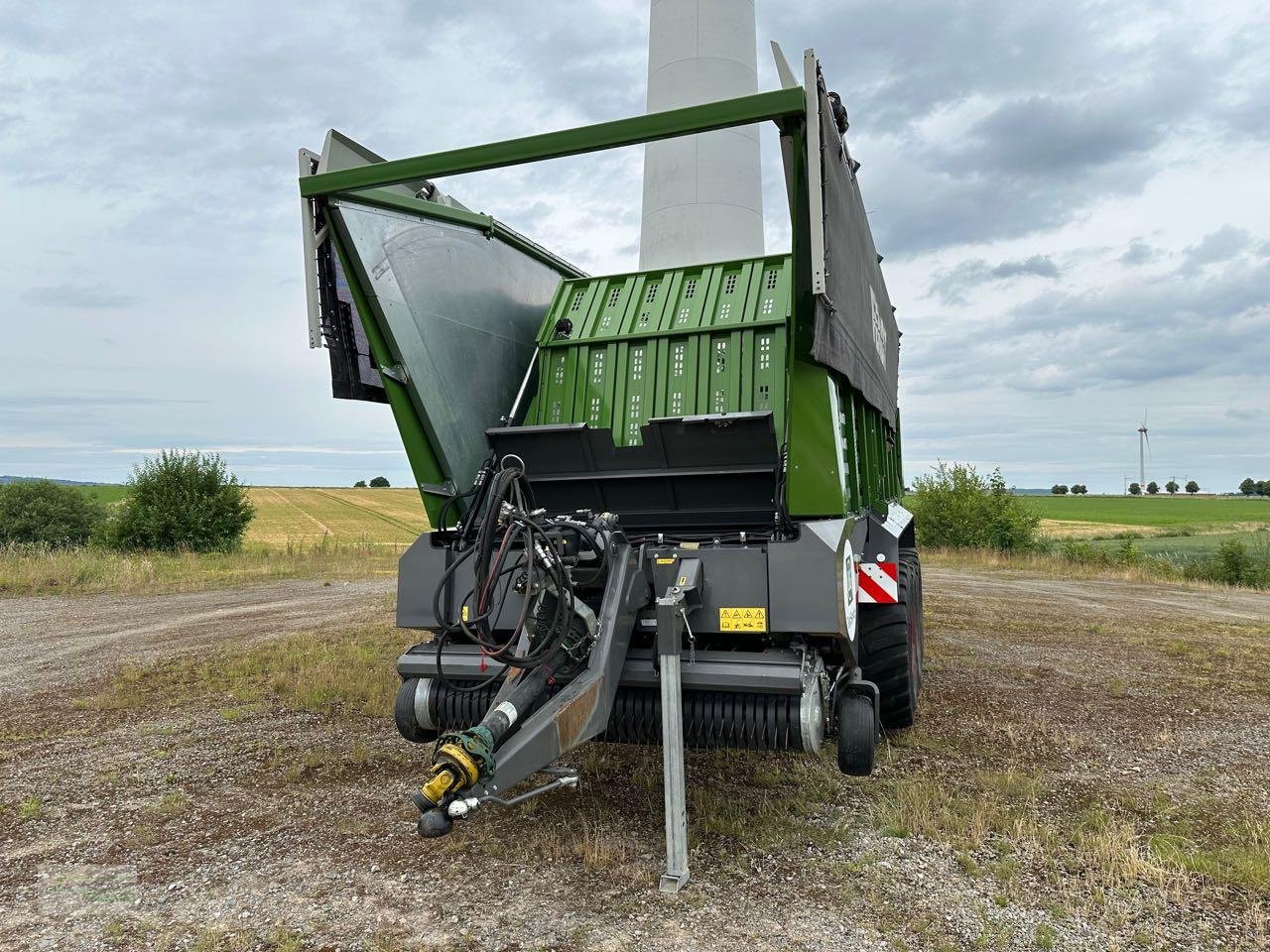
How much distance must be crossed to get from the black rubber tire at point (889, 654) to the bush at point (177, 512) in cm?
1926

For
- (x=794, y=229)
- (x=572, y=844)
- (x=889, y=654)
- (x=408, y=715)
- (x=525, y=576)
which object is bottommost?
(x=572, y=844)

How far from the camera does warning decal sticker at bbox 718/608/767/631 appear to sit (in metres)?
3.32

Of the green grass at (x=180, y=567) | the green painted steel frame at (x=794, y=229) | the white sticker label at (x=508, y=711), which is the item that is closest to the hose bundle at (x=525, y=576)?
the white sticker label at (x=508, y=711)

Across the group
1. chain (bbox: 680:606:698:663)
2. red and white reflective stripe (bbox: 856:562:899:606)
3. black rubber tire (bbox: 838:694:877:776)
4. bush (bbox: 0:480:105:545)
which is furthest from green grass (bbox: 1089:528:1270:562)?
bush (bbox: 0:480:105:545)

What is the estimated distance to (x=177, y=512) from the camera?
788 inches

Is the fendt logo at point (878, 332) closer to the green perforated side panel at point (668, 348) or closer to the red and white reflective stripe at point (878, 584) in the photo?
the green perforated side panel at point (668, 348)

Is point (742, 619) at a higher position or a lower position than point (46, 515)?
lower

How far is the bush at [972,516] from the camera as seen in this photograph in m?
22.9

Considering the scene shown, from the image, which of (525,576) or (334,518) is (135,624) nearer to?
(525,576)

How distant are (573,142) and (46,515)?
24831 mm

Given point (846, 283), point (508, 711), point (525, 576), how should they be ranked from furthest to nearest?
1. point (846, 283)
2. point (525, 576)
3. point (508, 711)

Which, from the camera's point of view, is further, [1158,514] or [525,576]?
[1158,514]

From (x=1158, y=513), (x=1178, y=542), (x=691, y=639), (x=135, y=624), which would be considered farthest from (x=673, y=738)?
(x=1158, y=513)

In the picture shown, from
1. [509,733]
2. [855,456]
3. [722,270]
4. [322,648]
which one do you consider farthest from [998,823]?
[322,648]
